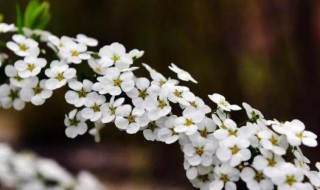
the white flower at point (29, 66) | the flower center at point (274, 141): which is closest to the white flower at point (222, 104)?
the flower center at point (274, 141)

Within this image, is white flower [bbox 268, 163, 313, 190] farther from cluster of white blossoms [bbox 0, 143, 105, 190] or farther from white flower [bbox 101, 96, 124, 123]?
cluster of white blossoms [bbox 0, 143, 105, 190]

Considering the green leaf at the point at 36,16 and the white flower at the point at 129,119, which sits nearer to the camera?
the white flower at the point at 129,119

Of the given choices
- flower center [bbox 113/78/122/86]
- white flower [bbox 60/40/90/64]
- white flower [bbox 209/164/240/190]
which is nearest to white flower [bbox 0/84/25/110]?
white flower [bbox 60/40/90/64]

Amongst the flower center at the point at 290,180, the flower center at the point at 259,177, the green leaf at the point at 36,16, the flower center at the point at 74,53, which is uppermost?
the green leaf at the point at 36,16

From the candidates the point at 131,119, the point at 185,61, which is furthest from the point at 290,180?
the point at 185,61

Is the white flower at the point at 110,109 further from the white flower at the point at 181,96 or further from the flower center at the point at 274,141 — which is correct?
the flower center at the point at 274,141

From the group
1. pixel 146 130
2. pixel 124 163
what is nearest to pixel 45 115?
pixel 124 163

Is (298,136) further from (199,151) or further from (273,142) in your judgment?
(199,151)

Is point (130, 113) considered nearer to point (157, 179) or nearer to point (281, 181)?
point (281, 181)

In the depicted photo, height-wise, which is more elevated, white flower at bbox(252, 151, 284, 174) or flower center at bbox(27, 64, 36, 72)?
flower center at bbox(27, 64, 36, 72)
